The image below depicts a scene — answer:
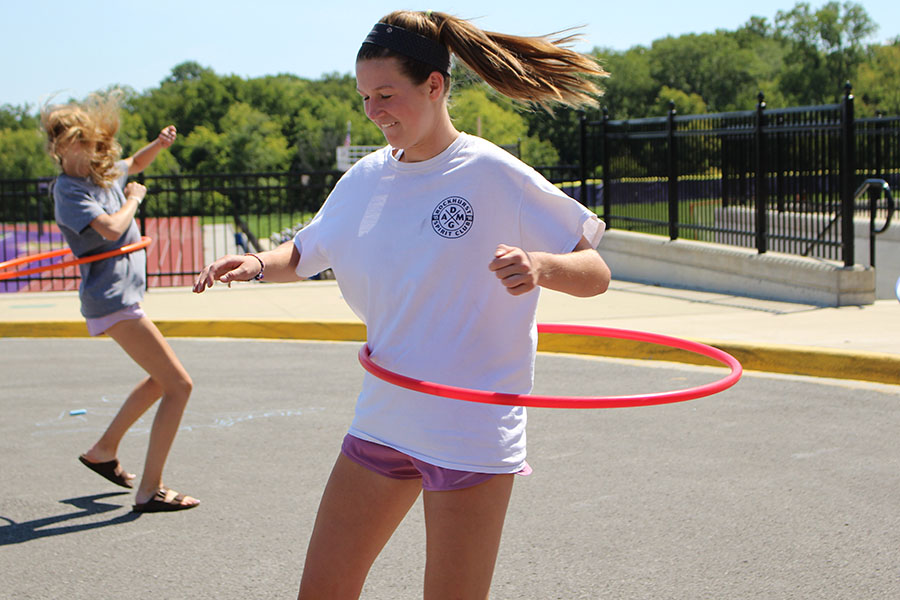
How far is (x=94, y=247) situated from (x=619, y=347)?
5.11 m

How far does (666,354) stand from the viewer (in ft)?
28.9

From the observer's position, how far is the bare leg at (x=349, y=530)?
2633mm

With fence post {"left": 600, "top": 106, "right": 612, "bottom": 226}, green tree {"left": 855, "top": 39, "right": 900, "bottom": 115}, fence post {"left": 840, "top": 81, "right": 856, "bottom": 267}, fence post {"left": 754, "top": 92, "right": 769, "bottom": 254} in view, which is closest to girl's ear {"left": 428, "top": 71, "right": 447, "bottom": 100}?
fence post {"left": 840, "top": 81, "right": 856, "bottom": 267}

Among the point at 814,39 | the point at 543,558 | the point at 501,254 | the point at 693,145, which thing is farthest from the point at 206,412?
the point at 814,39

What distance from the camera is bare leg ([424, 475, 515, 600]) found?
2514 mm

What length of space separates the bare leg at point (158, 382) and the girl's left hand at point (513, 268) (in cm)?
316

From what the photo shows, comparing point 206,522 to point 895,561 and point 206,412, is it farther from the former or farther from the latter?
point 895,561

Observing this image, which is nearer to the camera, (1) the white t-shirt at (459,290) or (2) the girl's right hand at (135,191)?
(1) the white t-shirt at (459,290)

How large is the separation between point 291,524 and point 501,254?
2.96 m

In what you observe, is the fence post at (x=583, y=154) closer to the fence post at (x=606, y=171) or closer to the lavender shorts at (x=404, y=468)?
the fence post at (x=606, y=171)

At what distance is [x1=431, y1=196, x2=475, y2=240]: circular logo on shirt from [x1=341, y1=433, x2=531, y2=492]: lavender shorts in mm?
558

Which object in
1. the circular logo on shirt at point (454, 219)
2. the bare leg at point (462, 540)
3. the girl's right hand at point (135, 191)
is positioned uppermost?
the girl's right hand at point (135, 191)

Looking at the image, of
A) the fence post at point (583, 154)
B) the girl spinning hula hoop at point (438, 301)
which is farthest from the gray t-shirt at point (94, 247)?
the fence post at point (583, 154)

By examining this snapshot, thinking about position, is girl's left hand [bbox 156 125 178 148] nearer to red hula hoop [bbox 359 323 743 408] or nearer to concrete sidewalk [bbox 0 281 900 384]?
red hula hoop [bbox 359 323 743 408]
